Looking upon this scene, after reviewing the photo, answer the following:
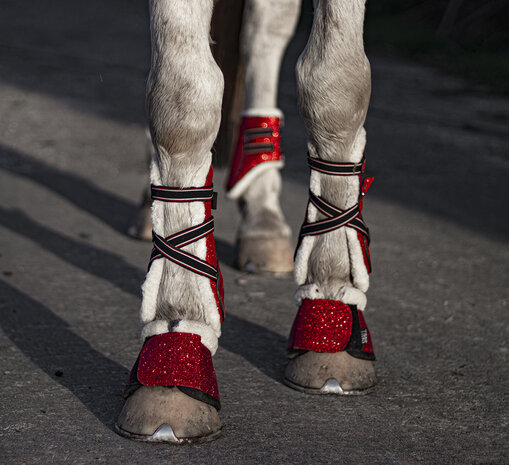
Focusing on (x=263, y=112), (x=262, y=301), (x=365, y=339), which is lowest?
(x=262, y=301)

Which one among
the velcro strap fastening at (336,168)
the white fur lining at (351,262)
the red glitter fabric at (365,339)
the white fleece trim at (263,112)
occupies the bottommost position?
the red glitter fabric at (365,339)

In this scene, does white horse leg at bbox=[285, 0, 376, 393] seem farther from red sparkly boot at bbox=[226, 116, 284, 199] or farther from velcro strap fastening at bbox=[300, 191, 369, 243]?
red sparkly boot at bbox=[226, 116, 284, 199]

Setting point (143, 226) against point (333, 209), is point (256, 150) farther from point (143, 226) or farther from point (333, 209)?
point (333, 209)

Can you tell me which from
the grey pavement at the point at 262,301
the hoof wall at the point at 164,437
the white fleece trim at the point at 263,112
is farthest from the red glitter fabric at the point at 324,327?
the white fleece trim at the point at 263,112

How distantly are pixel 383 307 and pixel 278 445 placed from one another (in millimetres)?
906

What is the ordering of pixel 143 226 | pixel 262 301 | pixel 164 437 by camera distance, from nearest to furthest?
pixel 164 437 < pixel 262 301 < pixel 143 226

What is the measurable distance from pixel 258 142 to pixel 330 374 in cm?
100

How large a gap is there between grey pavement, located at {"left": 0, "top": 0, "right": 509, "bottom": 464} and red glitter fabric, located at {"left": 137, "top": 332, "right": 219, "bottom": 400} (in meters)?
0.12

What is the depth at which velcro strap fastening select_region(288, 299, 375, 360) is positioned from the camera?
1.72 metres

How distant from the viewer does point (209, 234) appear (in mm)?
1565

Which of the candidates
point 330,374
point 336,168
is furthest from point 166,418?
point 336,168

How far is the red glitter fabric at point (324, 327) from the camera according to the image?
172 centimetres

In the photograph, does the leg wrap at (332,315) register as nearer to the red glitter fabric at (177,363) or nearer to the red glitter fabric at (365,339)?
the red glitter fabric at (365,339)

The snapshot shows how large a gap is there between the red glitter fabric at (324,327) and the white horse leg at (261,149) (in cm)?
78
